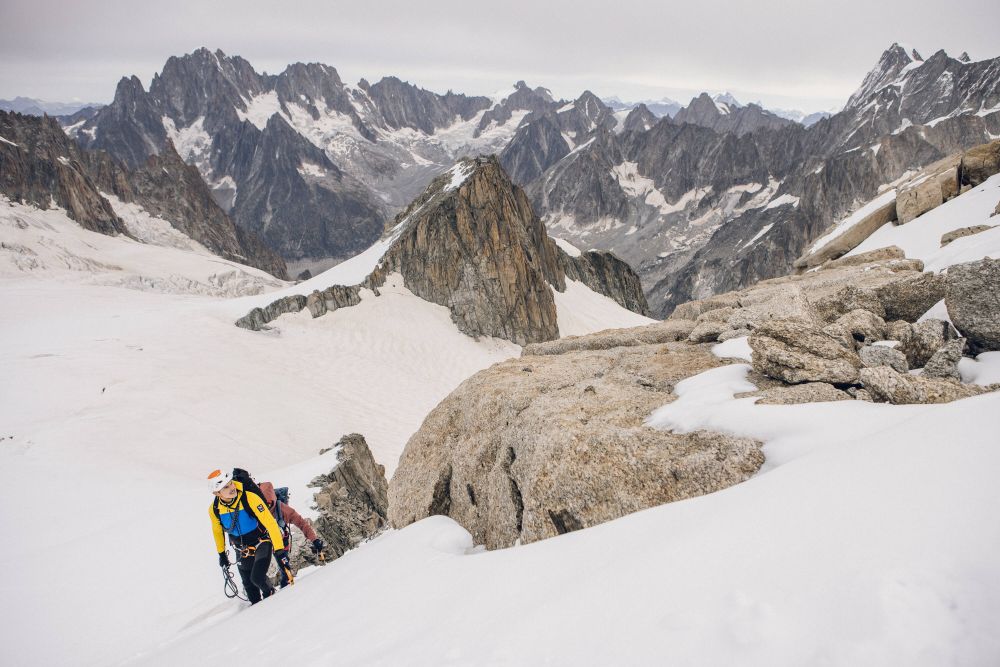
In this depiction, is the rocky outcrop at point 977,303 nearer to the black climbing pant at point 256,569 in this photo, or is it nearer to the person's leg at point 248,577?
the black climbing pant at point 256,569

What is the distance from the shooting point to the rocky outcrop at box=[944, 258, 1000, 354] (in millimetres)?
5832

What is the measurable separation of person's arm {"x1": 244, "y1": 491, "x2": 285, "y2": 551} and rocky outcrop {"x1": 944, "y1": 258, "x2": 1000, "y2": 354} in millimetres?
9918

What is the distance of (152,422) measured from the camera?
17.7m

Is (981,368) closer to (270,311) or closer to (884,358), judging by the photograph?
(884,358)

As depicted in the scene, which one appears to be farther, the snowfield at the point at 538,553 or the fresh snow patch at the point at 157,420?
the fresh snow patch at the point at 157,420

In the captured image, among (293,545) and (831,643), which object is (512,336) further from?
(831,643)

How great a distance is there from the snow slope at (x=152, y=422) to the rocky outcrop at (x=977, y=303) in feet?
38.1

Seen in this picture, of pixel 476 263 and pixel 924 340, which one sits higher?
pixel 476 263

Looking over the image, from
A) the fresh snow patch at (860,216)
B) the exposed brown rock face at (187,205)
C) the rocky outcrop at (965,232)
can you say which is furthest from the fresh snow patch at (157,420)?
the exposed brown rock face at (187,205)

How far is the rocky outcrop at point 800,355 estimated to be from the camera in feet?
19.4

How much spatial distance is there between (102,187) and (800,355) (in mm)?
125064

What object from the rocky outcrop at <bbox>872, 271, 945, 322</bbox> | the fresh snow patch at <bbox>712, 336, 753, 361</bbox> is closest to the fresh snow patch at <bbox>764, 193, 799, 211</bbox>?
the rocky outcrop at <bbox>872, 271, 945, 322</bbox>

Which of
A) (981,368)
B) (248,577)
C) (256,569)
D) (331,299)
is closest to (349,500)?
(248,577)

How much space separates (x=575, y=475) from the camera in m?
5.70
